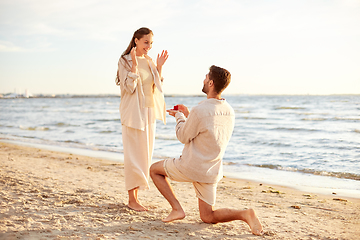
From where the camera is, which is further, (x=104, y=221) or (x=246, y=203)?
(x=246, y=203)

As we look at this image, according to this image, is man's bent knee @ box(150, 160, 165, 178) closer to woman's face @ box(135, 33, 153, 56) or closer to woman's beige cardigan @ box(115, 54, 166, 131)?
woman's beige cardigan @ box(115, 54, 166, 131)

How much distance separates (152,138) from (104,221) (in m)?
1.13

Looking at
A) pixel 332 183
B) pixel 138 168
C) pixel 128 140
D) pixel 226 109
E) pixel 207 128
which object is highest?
pixel 226 109

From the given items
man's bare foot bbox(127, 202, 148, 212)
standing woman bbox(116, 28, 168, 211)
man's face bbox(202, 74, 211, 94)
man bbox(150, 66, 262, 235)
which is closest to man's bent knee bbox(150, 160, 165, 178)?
man bbox(150, 66, 262, 235)

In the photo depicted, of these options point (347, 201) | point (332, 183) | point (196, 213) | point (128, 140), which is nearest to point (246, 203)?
point (196, 213)

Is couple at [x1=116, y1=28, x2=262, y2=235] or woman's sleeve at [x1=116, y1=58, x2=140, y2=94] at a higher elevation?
woman's sleeve at [x1=116, y1=58, x2=140, y2=94]

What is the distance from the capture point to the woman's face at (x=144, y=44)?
12.5 feet

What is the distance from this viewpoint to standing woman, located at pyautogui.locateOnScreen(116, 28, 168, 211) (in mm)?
3805

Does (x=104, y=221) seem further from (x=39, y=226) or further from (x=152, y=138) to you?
(x=152, y=138)

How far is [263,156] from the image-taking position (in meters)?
9.20

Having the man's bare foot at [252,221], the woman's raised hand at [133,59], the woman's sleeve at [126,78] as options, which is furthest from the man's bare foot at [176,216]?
the woman's raised hand at [133,59]

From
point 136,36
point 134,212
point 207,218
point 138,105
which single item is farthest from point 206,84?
point 134,212

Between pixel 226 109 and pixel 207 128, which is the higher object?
pixel 226 109

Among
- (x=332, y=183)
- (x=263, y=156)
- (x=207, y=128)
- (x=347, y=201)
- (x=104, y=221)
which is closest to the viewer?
(x=207, y=128)
